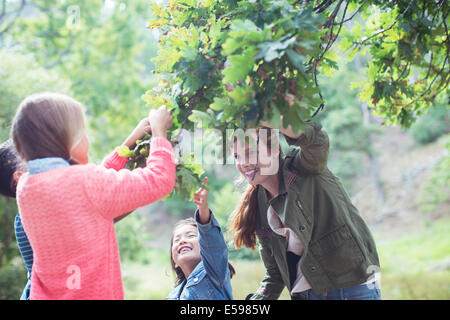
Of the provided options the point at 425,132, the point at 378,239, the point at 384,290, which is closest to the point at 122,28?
the point at 384,290

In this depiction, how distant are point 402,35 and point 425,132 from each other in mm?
17263

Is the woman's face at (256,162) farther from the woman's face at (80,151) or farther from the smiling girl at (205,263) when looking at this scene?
the woman's face at (80,151)

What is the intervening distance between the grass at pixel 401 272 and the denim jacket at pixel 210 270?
2.56 feet

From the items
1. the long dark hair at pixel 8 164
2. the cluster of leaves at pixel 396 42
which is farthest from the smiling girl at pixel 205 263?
the cluster of leaves at pixel 396 42

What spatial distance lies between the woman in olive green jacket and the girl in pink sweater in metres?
0.67

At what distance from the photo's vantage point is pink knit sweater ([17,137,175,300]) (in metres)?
1.49

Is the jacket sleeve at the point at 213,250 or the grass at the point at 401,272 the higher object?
the jacket sleeve at the point at 213,250

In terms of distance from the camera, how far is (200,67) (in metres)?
1.72

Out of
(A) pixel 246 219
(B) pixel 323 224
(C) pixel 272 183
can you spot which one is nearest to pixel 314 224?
(B) pixel 323 224

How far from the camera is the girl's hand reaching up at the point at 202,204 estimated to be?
2.07 m

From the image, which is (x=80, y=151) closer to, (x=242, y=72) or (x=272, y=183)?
(x=242, y=72)

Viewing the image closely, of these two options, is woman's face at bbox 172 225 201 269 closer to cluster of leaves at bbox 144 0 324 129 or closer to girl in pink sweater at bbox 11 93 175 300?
girl in pink sweater at bbox 11 93 175 300

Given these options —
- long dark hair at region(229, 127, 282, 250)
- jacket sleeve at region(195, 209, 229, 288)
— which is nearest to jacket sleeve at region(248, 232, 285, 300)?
long dark hair at region(229, 127, 282, 250)
